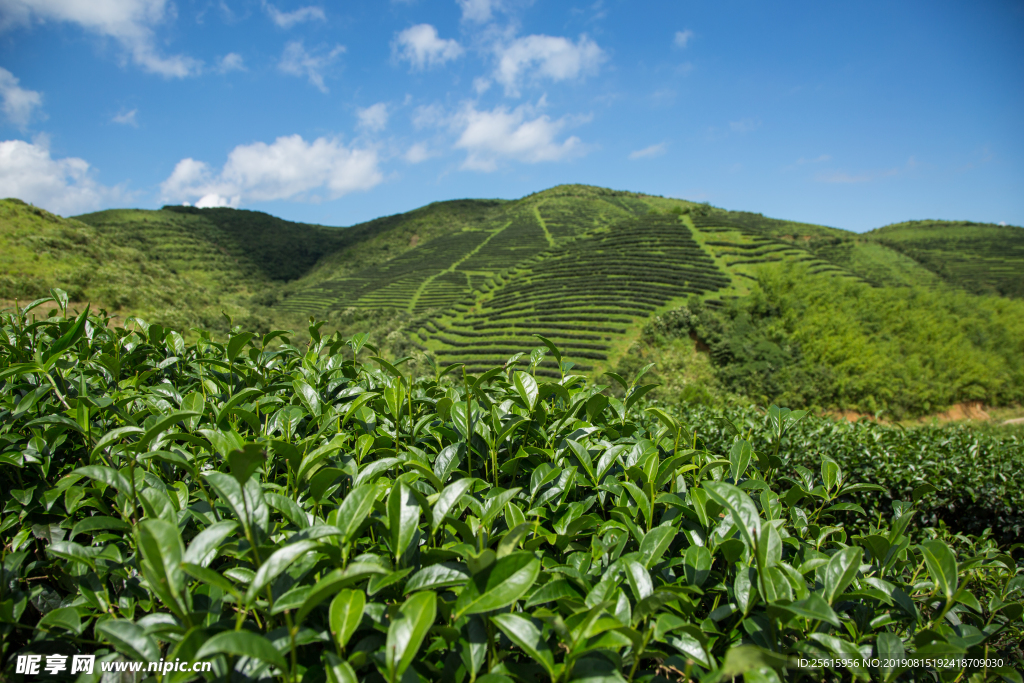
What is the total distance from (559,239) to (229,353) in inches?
2928

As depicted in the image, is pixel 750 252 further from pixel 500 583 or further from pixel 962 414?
pixel 500 583

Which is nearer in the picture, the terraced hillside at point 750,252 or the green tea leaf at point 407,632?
the green tea leaf at point 407,632

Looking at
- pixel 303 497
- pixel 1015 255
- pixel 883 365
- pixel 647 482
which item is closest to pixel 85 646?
pixel 303 497

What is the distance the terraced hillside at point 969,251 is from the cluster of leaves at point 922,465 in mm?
65809

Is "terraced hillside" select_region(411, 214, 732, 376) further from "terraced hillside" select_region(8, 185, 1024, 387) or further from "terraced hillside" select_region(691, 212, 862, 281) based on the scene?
"terraced hillside" select_region(691, 212, 862, 281)

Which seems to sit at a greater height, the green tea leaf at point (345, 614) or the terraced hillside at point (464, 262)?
the terraced hillside at point (464, 262)

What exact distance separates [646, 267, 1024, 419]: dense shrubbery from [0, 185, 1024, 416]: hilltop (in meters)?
0.14

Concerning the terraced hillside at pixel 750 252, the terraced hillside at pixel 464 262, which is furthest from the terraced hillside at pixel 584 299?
the terraced hillside at pixel 464 262

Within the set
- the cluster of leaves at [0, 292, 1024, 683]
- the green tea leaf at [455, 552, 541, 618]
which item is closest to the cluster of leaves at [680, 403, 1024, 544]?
the cluster of leaves at [0, 292, 1024, 683]

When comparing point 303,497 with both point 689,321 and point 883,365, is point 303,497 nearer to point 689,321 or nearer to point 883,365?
point 689,321

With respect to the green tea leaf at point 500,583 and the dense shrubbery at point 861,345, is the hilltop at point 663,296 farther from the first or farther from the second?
the green tea leaf at point 500,583

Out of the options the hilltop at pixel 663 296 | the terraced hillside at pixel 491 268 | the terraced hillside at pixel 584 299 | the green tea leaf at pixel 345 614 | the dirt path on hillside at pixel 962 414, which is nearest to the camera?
the green tea leaf at pixel 345 614

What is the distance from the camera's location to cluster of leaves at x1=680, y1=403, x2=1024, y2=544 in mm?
4125

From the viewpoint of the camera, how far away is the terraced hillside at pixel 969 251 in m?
49.5
